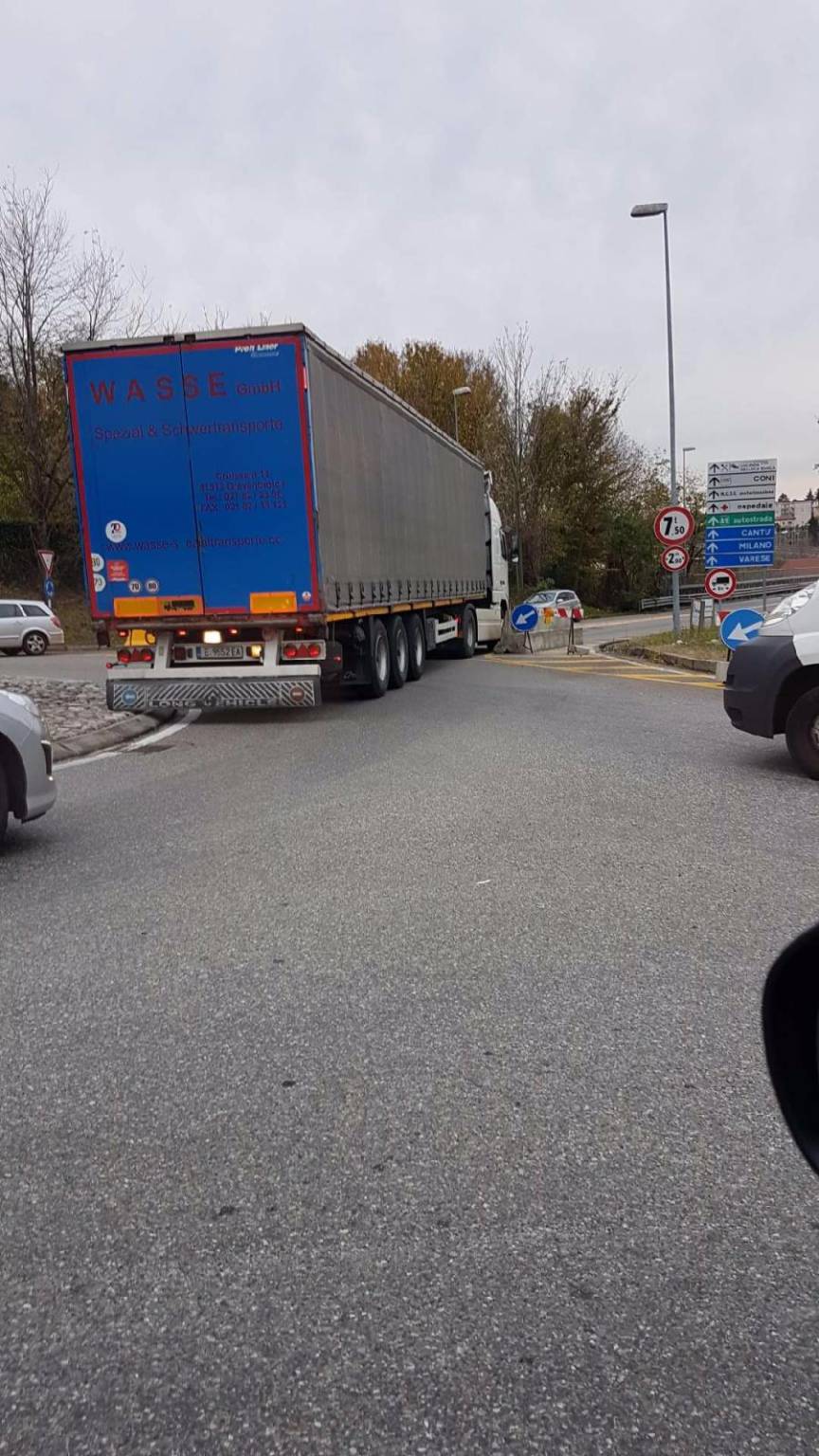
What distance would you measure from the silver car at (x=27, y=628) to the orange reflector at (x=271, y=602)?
19.0m

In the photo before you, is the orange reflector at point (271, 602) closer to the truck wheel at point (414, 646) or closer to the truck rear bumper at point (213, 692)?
the truck rear bumper at point (213, 692)

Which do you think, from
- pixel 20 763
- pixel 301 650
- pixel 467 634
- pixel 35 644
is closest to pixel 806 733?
pixel 20 763

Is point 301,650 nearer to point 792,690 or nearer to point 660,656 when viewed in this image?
point 792,690

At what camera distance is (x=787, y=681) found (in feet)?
25.3

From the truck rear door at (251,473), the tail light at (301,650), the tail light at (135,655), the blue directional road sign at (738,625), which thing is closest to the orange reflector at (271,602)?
the truck rear door at (251,473)

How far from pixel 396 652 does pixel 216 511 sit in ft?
15.2

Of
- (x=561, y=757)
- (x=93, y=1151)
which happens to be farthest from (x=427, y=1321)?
(x=561, y=757)

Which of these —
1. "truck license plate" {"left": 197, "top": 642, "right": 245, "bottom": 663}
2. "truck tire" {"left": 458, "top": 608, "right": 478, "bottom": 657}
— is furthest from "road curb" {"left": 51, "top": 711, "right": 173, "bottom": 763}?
"truck tire" {"left": 458, "top": 608, "right": 478, "bottom": 657}

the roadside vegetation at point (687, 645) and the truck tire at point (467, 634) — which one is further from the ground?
the truck tire at point (467, 634)

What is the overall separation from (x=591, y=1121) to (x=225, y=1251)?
1.11 metres

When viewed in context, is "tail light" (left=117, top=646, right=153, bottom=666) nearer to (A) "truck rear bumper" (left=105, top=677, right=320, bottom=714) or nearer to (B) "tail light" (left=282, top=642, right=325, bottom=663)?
(A) "truck rear bumper" (left=105, top=677, right=320, bottom=714)

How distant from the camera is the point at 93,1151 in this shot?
2.89 meters

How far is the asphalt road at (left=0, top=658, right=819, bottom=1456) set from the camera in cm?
202

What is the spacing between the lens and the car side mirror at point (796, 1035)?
177cm
